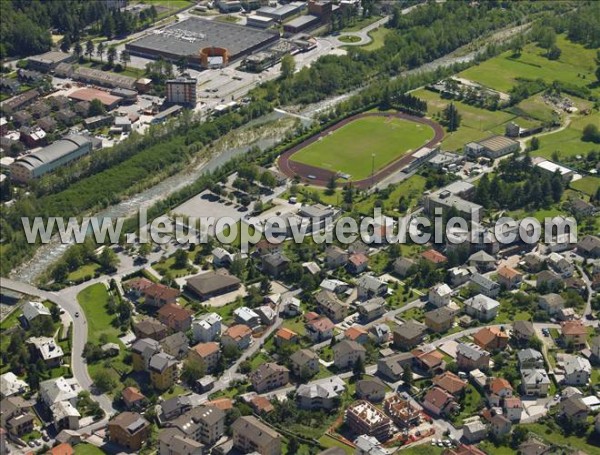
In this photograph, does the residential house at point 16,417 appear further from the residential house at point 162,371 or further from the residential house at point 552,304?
the residential house at point 552,304

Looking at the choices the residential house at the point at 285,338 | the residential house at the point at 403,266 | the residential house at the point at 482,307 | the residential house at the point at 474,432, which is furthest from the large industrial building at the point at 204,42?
the residential house at the point at 474,432

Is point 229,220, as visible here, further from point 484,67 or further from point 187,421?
point 484,67

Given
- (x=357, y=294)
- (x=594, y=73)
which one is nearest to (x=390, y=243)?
(x=357, y=294)

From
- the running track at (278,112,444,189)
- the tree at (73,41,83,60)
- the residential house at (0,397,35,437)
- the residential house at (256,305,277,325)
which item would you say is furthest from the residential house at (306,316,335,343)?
the tree at (73,41,83,60)

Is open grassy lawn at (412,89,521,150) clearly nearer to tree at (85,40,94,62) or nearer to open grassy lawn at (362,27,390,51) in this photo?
open grassy lawn at (362,27,390,51)

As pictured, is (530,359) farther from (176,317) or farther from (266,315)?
(176,317)
